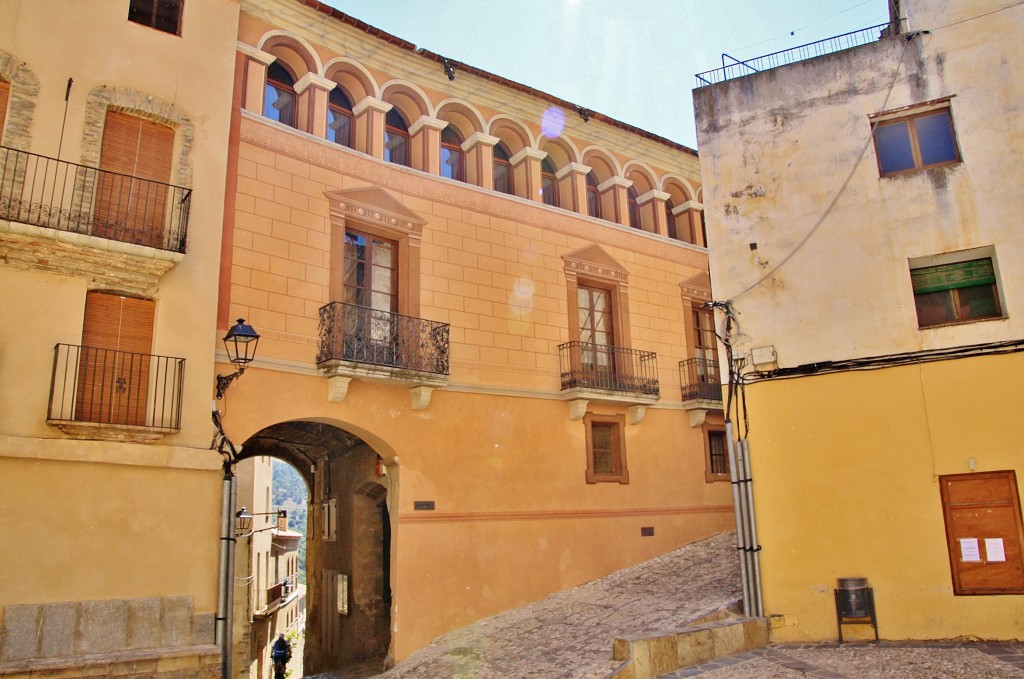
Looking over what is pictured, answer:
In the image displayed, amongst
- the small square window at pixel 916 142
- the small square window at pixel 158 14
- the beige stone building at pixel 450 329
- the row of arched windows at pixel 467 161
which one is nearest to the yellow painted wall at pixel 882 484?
the small square window at pixel 916 142

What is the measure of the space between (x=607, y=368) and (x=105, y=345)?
379 inches

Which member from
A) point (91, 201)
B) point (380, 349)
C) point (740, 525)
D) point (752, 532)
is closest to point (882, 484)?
point (752, 532)

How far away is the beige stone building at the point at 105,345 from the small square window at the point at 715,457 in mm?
10876

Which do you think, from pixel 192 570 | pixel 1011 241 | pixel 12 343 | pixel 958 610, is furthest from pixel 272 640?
pixel 1011 241

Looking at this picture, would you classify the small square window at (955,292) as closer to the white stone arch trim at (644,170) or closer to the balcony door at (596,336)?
the balcony door at (596,336)

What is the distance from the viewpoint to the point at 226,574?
1076 cm

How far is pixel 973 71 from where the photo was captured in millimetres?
10727

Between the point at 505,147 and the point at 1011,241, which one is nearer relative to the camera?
the point at 1011,241

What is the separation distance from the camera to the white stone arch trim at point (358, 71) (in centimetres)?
1409

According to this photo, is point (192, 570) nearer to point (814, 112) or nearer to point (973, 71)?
point (814, 112)

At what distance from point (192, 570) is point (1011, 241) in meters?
11.7

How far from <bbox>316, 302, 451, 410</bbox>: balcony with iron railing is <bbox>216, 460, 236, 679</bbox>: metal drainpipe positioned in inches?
88.2

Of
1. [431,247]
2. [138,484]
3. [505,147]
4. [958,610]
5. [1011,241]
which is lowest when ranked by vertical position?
[958,610]

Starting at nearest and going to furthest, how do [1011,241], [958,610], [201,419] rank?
[958,610]
[1011,241]
[201,419]
